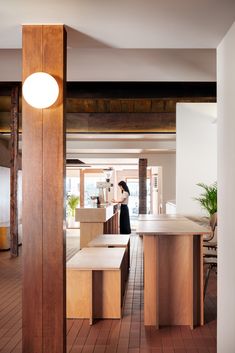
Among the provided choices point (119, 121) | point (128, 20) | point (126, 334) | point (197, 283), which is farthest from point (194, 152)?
point (128, 20)

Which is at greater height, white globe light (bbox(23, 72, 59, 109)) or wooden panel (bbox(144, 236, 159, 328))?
A: white globe light (bbox(23, 72, 59, 109))

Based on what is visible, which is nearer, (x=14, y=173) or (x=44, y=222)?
(x=44, y=222)

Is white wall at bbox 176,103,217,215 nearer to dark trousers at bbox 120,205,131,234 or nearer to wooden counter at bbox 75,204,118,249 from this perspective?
wooden counter at bbox 75,204,118,249

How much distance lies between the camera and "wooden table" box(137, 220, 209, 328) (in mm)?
3797

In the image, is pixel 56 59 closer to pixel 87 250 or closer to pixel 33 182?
pixel 33 182

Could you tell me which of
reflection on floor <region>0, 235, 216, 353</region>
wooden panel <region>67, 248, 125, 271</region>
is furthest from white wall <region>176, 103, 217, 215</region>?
reflection on floor <region>0, 235, 216, 353</region>

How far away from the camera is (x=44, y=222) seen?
265cm

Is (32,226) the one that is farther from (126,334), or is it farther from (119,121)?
(119,121)

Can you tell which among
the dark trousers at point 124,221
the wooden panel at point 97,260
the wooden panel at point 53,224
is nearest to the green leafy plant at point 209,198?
the wooden panel at point 97,260

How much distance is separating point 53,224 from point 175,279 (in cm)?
169

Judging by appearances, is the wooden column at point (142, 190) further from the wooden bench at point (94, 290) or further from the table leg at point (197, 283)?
the table leg at point (197, 283)

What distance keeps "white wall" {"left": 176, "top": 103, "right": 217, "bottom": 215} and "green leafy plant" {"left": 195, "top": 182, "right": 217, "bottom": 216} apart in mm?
90

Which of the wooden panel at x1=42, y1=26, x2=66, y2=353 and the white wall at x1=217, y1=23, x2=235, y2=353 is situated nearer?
the white wall at x1=217, y1=23, x2=235, y2=353

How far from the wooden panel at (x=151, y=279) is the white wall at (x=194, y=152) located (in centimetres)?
294
